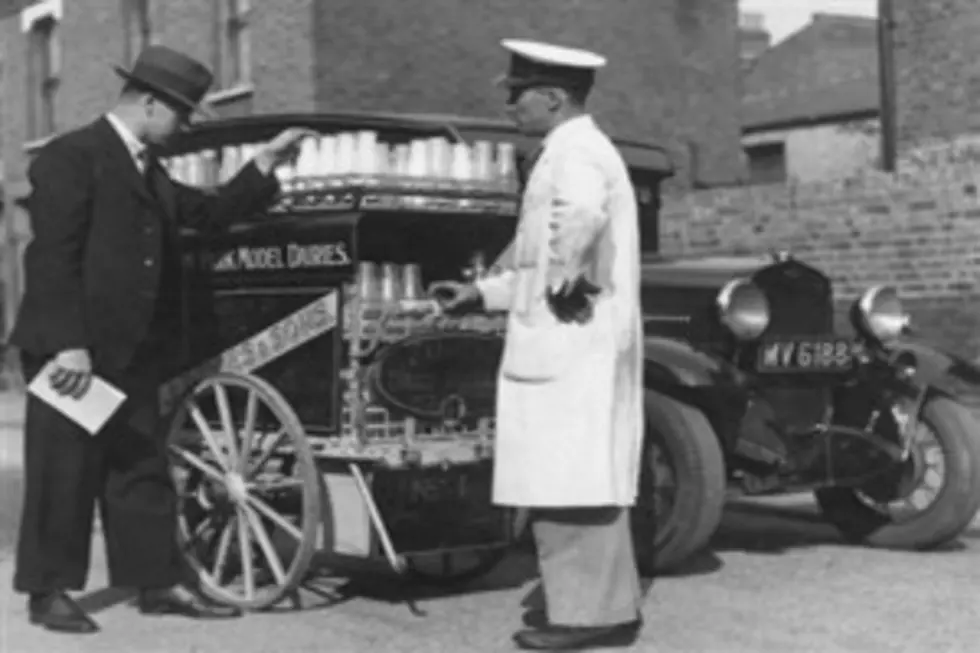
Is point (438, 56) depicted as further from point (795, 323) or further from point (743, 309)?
point (743, 309)

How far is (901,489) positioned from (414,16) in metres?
11.6

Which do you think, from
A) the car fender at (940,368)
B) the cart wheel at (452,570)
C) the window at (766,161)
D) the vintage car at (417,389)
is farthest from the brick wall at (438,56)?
the cart wheel at (452,570)

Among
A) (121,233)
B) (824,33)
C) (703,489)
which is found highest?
(824,33)

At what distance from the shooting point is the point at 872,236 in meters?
12.4

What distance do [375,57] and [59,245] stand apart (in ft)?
39.9

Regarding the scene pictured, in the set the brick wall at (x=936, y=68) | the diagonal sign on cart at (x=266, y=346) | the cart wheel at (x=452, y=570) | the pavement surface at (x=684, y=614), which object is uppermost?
the brick wall at (x=936, y=68)

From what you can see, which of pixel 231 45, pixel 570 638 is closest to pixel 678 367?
pixel 570 638

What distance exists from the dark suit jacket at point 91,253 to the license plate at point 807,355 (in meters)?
2.67

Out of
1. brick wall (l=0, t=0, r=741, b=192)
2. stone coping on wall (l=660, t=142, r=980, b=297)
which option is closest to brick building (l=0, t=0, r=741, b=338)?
brick wall (l=0, t=0, r=741, b=192)

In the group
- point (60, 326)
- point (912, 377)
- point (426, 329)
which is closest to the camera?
point (60, 326)

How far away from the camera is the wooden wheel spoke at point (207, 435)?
5.48 m

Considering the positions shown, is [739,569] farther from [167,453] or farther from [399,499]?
[167,453]

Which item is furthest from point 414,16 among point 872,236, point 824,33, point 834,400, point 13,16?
point 824,33

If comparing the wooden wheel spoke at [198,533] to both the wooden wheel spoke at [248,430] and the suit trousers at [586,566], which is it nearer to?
the wooden wheel spoke at [248,430]
